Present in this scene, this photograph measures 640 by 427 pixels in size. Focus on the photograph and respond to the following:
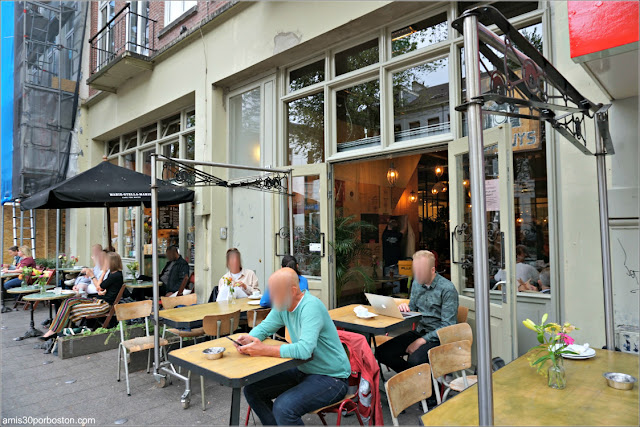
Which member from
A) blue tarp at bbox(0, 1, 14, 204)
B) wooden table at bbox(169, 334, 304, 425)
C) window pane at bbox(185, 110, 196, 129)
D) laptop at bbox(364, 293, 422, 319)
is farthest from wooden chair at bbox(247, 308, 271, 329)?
blue tarp at bbox(0, 1, 14, 204)

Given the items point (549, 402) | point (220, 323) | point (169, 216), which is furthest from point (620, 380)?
point (169, 216)

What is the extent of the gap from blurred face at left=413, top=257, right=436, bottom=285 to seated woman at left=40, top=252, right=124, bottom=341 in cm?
493

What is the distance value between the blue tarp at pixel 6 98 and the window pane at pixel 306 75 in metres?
10.1

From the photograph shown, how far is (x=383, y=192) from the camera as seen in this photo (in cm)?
1017

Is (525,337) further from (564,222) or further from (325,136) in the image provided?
(325,136)

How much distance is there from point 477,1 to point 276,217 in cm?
468

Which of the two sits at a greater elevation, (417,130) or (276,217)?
(417,130)

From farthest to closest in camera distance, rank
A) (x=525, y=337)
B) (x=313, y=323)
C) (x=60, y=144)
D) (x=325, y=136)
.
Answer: (x=60, y=144) < (x=325, y=136) < (x=525, y=337) < (x=313, y=323)

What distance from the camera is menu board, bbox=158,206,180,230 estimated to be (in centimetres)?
1061

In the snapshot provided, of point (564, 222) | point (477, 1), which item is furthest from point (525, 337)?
point (477, 1)

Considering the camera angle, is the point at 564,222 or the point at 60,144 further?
the point at 60,144

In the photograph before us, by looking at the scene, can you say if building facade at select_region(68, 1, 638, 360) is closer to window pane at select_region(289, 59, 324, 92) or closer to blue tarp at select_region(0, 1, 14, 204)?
window pane at select_region(289, 59, 324, 92)

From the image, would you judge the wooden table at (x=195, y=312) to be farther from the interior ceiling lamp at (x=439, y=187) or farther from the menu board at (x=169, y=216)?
the interior ceiling lamp at (x=439, y=187)

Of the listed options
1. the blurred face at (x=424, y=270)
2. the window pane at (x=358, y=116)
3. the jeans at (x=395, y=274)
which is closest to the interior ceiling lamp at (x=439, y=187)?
the jeans at (x=395, y=274)
